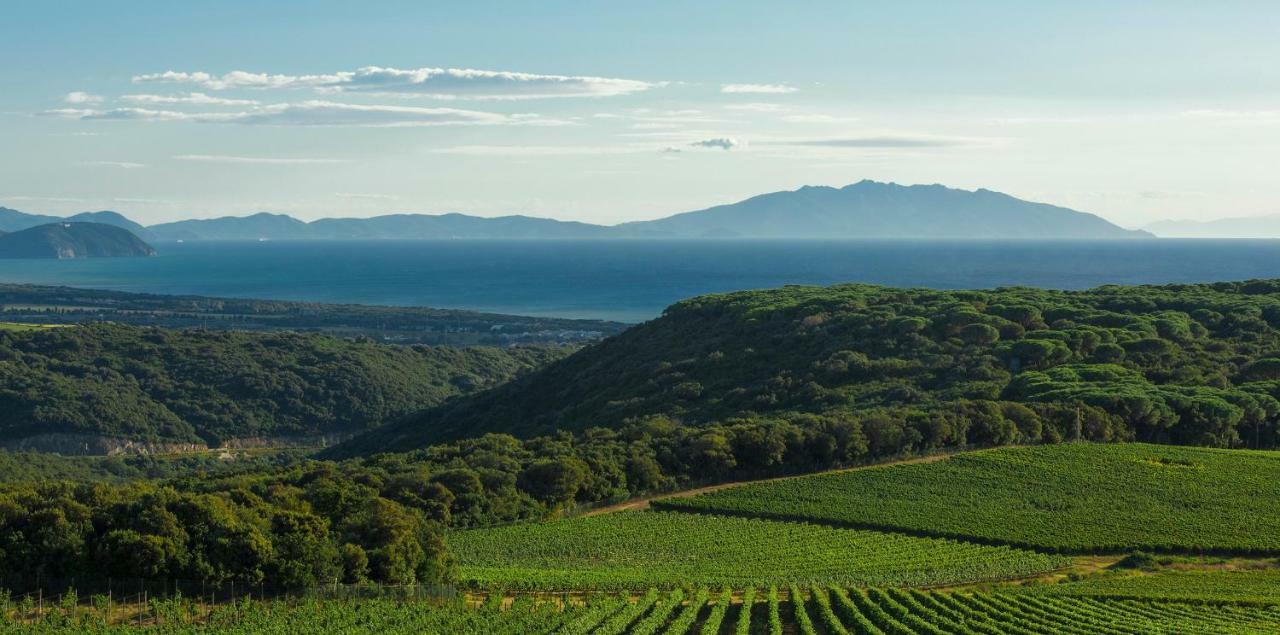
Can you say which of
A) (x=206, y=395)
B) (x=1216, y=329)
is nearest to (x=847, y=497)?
(x=1216, y=329)

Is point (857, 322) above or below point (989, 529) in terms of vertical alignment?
above

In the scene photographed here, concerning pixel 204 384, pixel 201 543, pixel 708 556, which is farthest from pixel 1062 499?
pixel 204 384

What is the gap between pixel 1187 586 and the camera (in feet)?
133

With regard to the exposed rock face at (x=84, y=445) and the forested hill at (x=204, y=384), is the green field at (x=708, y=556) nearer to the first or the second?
the exposed rock face at (x=84, y=445)

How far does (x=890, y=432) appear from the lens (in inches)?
2458

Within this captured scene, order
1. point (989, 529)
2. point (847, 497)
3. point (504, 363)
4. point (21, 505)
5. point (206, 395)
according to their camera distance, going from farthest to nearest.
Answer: point (504, 363) < point (206, 395) < point (847, 497) < point (989, 529) < point (21, 505)

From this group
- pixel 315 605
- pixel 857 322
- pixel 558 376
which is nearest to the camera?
pixel 315 605

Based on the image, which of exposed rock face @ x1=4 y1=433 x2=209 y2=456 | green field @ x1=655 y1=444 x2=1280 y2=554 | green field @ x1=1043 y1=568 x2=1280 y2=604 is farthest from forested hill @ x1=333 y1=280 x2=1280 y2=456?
exposed rock face @ x1=4 y1=433 x2=209 y2=456

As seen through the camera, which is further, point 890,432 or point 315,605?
point 890,432

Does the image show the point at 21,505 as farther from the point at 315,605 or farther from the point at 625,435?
the point at 625,435

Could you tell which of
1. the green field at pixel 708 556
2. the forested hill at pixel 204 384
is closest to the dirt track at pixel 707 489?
the green field at pixel 708 556

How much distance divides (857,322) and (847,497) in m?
41.3

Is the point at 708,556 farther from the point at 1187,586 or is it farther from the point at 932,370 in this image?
the point at 932,370

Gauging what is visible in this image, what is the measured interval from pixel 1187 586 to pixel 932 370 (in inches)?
1687
